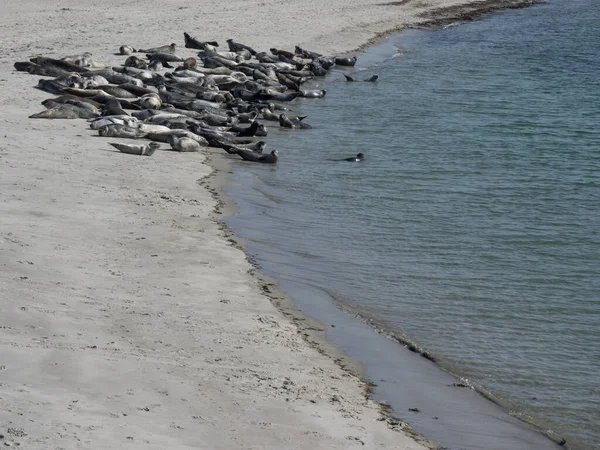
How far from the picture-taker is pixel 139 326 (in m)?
6.93

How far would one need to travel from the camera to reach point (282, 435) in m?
5.52

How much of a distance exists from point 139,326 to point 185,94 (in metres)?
11.1

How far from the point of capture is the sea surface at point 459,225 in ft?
25.6

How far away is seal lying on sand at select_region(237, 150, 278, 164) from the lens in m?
14.4

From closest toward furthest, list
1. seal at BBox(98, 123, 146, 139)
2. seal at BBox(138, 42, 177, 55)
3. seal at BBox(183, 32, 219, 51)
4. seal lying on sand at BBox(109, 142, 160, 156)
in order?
seal lying on sand at BBox(109, 142, 160, 156) < seal at BBox(98, 123, 146, 139) < seal at BBox(138, 42, 177, 55) < seal at BBox(183, 32, 219, 51)

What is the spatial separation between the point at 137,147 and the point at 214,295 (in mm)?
5590

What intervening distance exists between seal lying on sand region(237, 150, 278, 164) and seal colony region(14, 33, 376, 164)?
0.01 meters

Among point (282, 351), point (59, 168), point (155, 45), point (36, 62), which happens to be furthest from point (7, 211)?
point (155, 45)

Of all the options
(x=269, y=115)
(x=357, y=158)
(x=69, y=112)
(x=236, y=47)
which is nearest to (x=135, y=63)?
(x=269, y=115)

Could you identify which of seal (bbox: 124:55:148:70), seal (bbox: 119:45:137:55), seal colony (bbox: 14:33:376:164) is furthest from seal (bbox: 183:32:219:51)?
seal (bbox: 124:55:148:70)

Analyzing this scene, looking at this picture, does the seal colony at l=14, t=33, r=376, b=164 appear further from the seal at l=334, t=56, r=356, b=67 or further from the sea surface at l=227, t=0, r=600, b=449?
the seal at l=334, t=56, r=356, b=67

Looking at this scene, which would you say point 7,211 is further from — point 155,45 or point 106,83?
point 155,45

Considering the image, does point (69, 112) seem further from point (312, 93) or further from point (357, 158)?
point (312, 93)

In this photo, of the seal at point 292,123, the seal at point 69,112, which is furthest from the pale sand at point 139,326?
the seal at point 292,123
